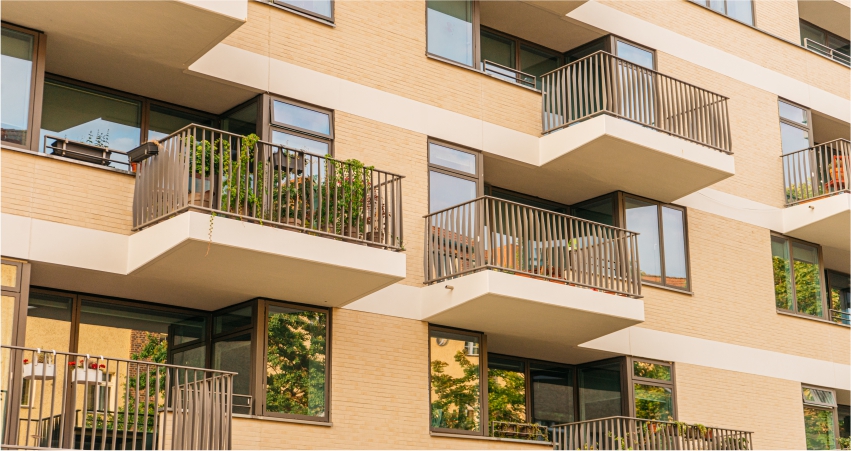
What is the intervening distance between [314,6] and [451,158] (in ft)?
10.0

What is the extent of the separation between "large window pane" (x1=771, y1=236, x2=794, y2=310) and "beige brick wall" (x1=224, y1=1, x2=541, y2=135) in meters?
5.85

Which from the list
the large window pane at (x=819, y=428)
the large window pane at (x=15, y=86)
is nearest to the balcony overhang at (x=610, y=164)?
the large window pane at (x=819, y=428)

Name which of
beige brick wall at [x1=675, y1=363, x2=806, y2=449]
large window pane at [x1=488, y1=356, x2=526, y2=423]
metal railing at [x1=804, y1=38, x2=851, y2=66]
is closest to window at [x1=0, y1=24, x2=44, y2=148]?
large window pane at [x1=488, y1=356, x2=526, y2=423]

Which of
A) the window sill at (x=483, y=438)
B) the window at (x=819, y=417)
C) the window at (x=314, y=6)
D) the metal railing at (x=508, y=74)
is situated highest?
the metal railing at (x=508, y=74)

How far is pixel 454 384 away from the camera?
15.4m

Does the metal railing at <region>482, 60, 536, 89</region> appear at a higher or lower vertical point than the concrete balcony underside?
higher

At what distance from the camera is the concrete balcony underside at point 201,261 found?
1214cm

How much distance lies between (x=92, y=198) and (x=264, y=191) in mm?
2022

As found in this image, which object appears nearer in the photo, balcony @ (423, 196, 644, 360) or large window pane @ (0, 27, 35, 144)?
large window pane @ (0, 27, 35, 144)

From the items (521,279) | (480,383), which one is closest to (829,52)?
(521,279)

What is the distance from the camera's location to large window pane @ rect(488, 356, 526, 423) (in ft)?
56.5

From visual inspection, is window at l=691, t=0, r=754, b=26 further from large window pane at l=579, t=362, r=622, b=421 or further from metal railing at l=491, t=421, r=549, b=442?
metal railing at l=491, t=421, r=549, b=442

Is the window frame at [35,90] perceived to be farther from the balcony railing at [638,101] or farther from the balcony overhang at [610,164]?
the balcony railing at [638,101]

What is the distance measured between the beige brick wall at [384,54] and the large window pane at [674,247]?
310 cm
